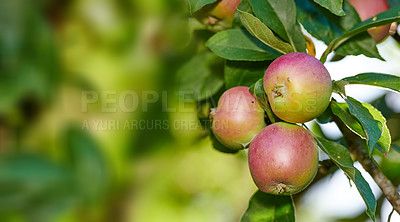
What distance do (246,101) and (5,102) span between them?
1.45ft

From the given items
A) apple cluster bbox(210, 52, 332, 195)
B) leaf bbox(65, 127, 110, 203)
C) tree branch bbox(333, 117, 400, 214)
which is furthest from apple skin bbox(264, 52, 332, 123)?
leaf bbox(65, 127, 110, 203)

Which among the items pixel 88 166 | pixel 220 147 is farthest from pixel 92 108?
pixel 220 147

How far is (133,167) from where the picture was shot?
814 millimetres

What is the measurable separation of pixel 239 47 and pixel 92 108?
1.35ft

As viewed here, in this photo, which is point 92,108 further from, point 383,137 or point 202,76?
point 383,137

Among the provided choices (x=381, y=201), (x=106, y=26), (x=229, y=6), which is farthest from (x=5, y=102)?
(x=381, y=201)

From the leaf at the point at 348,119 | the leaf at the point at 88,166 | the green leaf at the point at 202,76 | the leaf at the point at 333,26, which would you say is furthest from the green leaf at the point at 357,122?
the leaf at the point at 88,166

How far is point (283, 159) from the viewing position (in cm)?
52

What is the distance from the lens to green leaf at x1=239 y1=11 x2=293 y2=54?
1.75 ft

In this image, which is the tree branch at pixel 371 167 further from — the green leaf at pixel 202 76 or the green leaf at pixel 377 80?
the green leaf at pixel 202 76

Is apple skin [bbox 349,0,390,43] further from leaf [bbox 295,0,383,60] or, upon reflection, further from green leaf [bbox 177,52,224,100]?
green leaf [bbox 177,52,224,100]

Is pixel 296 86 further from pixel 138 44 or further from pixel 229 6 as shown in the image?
pixel 138 44

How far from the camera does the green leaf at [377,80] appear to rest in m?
0.55

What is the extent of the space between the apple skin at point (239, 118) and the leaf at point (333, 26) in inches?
5.2
